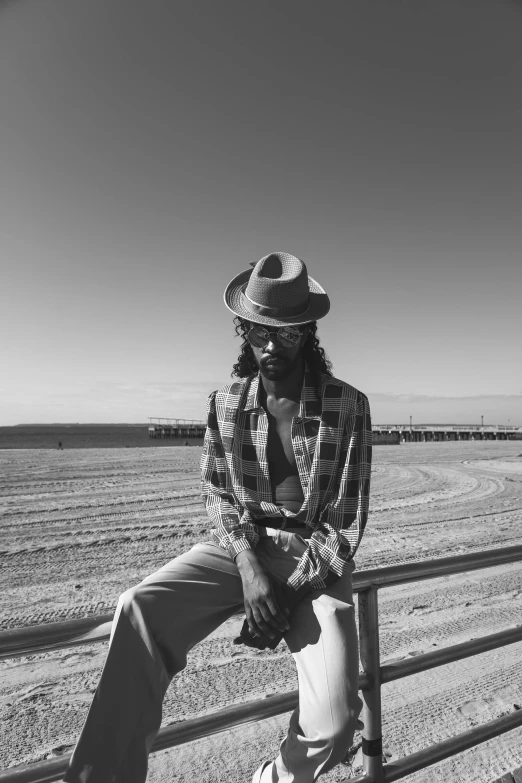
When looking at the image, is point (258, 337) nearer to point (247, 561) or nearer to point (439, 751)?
point (247, 561)

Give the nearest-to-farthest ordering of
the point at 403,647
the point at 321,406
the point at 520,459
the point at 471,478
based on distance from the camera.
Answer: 1. the point at 321,406
2. the point at 403,647
3. the point at 471,478
4. the point at 520,459

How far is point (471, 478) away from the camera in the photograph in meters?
14.0

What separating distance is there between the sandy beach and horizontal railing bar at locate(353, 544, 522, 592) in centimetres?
128

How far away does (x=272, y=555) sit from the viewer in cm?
173

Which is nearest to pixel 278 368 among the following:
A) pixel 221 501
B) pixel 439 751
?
pixel 221 501

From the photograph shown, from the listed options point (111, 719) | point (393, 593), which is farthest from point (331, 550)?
point (393, 593)

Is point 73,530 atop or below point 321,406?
below

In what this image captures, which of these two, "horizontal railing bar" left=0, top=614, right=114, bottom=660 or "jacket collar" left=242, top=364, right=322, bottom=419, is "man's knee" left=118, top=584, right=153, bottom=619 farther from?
"jacket collar" left=242, top=364, right=322, bottom=419

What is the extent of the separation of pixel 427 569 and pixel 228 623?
10.4 ft

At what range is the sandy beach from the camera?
2.60 metres

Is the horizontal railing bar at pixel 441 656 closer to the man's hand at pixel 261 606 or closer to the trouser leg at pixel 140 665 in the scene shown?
the man's hand at pixel 261 606

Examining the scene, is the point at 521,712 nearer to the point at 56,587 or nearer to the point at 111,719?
the point at 111,719

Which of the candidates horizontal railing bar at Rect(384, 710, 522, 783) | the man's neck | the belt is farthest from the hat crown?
horizontal railing bar at Rect(384, 710, 522, 783)

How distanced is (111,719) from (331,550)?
742mm
